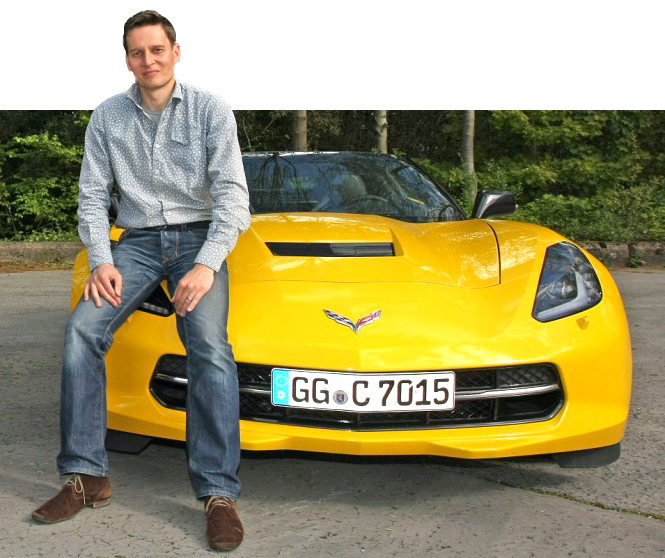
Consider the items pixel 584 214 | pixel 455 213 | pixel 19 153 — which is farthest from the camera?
pixel 19 153

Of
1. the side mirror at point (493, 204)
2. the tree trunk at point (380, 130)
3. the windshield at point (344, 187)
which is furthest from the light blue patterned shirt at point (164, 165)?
the tree trunk at point (380, 130)

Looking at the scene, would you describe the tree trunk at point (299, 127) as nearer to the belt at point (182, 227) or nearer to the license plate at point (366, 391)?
the belt at point (182, 227)

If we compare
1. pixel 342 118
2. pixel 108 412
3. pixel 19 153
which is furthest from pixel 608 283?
pixel 342 118

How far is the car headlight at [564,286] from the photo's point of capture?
2887 millimetres

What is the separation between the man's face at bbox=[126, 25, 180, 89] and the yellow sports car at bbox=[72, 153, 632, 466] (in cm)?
68

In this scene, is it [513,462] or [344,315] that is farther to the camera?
[513,462]

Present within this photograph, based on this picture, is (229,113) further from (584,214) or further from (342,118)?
(342,118)

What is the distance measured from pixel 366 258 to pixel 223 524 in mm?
1097

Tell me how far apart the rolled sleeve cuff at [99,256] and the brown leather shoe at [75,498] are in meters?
0.66

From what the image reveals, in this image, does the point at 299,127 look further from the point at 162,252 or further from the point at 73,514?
the point at 73,514

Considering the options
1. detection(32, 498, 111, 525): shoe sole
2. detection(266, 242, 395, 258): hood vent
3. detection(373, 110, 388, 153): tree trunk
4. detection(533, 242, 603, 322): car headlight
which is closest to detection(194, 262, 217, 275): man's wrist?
detection(266, 242, 395, 258): hood vent

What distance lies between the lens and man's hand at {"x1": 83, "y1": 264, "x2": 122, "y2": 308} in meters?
2.75

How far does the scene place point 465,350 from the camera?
2.68 meters

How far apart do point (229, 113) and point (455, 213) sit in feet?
4.98
